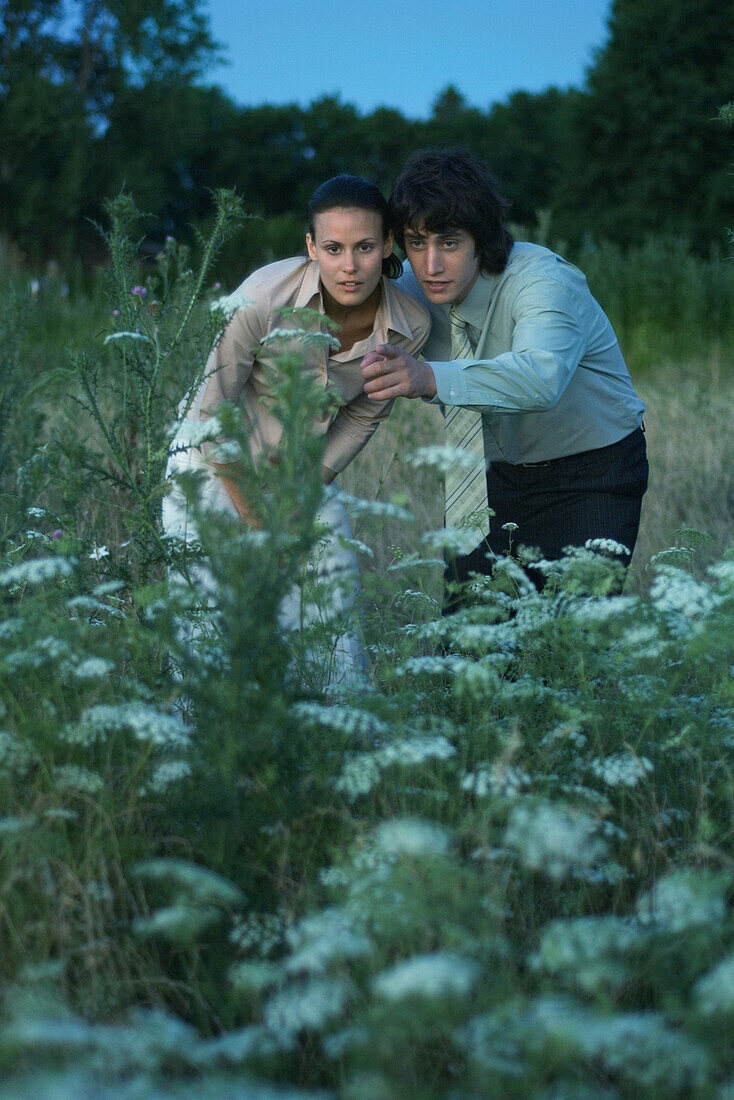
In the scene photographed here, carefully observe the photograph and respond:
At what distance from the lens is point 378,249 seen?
3.57 meters

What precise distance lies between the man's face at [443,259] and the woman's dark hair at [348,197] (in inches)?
5.5

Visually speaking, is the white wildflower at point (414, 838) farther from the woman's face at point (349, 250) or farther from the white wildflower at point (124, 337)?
the woman's face at point (349, 250)

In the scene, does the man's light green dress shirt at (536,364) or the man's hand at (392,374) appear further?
the man's light green dress shirt at (536,364)

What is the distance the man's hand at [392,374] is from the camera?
9.66 feet

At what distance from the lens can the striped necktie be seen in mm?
3875

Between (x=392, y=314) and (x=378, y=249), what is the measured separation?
23 cm

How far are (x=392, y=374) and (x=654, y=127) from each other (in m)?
28.1

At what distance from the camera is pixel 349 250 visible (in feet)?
11.4

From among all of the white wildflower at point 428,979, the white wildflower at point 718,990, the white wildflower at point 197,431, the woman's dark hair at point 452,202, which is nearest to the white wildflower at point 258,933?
the white wildflower at point 428,979

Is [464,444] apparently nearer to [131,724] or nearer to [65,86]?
[131,724]

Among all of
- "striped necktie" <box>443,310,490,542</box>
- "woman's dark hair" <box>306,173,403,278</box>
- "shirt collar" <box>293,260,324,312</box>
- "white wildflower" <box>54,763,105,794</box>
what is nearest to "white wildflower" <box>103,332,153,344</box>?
"shirt collar" <box>293,260,324,312</box>

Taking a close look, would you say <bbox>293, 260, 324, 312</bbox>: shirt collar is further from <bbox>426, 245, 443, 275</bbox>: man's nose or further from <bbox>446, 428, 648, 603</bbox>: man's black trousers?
<bbox>446, 428, 648, 603</bbox>: man's black trousers

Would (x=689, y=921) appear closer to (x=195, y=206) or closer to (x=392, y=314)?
(x=392, y=314)

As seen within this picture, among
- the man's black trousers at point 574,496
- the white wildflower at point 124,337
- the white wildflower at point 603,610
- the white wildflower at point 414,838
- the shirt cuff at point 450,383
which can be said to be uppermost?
the white wildflower at point 124,337
